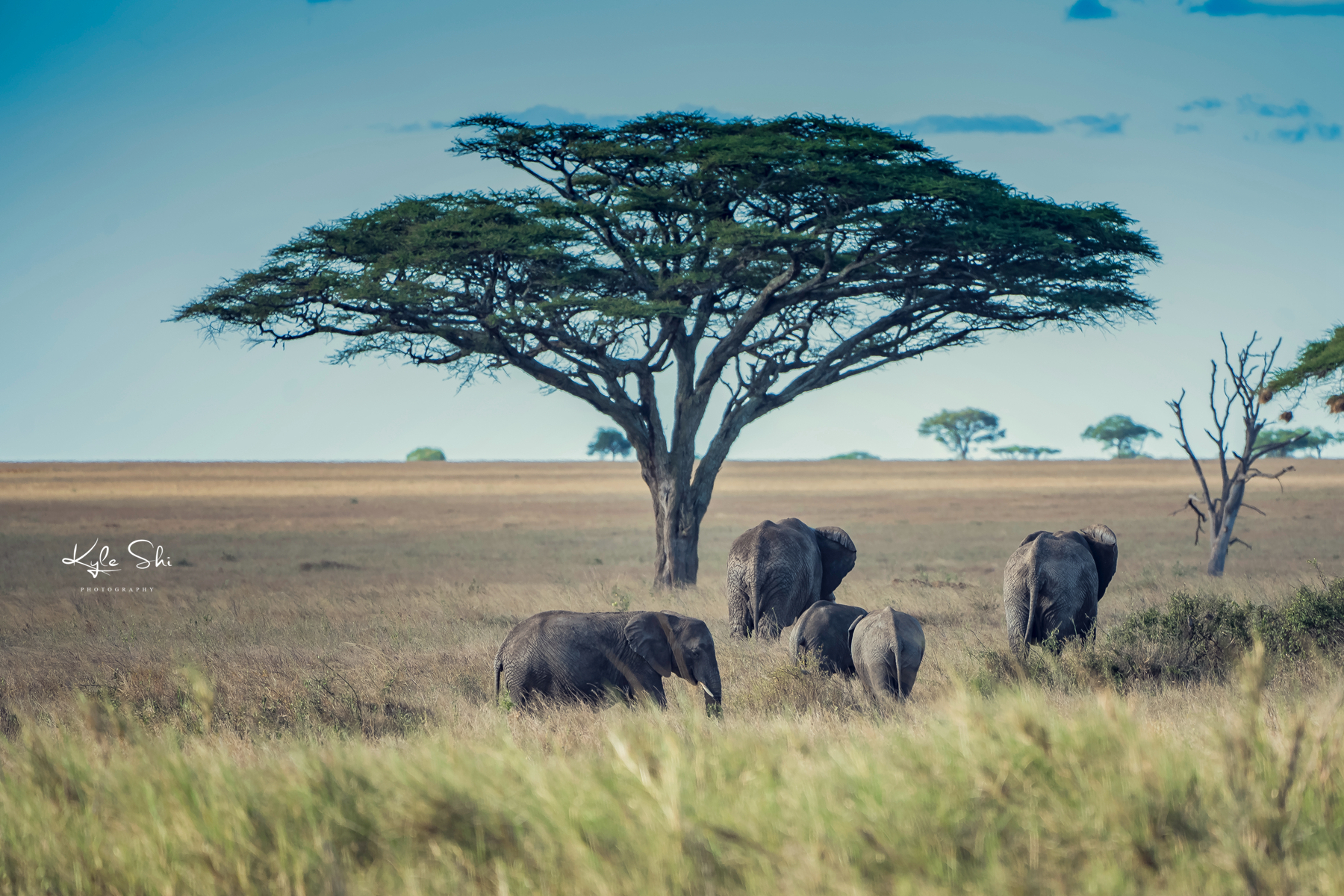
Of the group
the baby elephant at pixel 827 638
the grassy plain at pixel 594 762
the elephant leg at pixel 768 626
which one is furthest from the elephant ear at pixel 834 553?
the baby elephant at pixel 827 638

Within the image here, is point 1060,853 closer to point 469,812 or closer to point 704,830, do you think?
point 704,830

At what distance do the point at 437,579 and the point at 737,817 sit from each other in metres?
20.6

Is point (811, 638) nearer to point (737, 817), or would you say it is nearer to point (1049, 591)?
point (1049, 591)

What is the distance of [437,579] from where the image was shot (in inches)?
922

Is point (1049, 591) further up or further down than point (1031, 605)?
further up

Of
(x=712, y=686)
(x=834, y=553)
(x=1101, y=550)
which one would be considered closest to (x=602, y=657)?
(x=712, y=686)

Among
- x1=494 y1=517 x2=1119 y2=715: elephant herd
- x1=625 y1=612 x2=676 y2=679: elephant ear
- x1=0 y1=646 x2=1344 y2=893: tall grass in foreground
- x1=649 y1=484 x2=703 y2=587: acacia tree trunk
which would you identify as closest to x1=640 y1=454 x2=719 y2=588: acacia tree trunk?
x1=649 y1=484 x2=703 y2=587: acacia tree trunk

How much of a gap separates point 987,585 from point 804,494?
48489 millimetres

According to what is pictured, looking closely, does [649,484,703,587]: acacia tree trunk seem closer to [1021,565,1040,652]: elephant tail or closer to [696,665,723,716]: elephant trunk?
[1021,565,1040,652]: elephant tail

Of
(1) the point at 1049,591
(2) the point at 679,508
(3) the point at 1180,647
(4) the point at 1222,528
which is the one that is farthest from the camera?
(4) the point at 1222,528

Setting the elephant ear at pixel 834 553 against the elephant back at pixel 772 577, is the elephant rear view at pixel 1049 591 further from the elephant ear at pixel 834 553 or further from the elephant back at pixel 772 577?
the elephant ear at pixel 834 553

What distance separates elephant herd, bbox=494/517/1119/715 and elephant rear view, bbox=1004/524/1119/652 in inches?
0.4

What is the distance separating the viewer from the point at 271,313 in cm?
1986

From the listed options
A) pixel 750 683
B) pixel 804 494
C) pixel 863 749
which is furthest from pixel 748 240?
pixel 804 494
